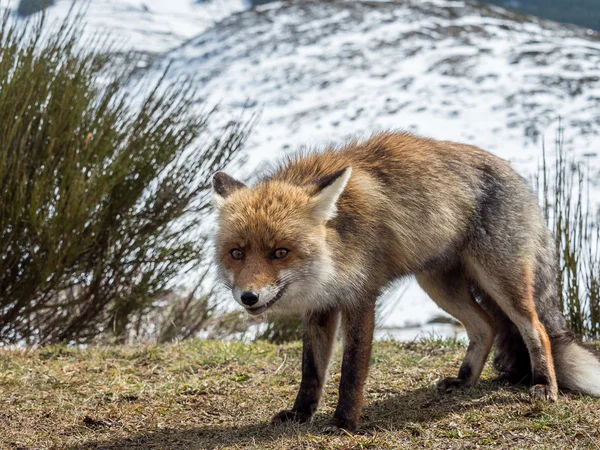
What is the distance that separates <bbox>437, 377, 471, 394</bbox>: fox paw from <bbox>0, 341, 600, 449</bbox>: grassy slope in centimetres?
7

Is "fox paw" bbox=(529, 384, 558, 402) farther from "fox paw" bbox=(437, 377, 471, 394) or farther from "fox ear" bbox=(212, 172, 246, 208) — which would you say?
"fox ear" bbox=(212, 172, 246, 208)

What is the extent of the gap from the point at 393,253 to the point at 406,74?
63.0 ft

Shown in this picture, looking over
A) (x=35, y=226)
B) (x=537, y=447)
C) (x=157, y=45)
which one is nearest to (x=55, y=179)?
(x=35, y=226)

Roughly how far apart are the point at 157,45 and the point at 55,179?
923 inches

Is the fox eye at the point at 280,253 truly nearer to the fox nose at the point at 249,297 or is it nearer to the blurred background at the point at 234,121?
the fox nose at the point at 249,297

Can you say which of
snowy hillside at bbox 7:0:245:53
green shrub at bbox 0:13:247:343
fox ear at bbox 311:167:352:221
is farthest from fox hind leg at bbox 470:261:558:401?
snowy hillside at bbox 7:0:245:53

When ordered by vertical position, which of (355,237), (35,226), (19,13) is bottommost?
(35,226)

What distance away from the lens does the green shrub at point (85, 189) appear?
6805 mm

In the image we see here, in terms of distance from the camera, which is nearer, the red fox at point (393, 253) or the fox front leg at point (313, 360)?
the red fox at point (393, 253)

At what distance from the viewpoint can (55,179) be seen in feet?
23.0

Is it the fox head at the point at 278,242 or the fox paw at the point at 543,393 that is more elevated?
the fox head at the point at 278,242

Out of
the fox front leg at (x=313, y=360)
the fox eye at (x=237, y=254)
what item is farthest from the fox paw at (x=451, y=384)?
the fox eye at (x=237, y=254)

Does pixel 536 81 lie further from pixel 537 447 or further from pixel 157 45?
pixel 537 447

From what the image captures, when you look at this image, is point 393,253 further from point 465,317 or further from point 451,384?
point 451,384
